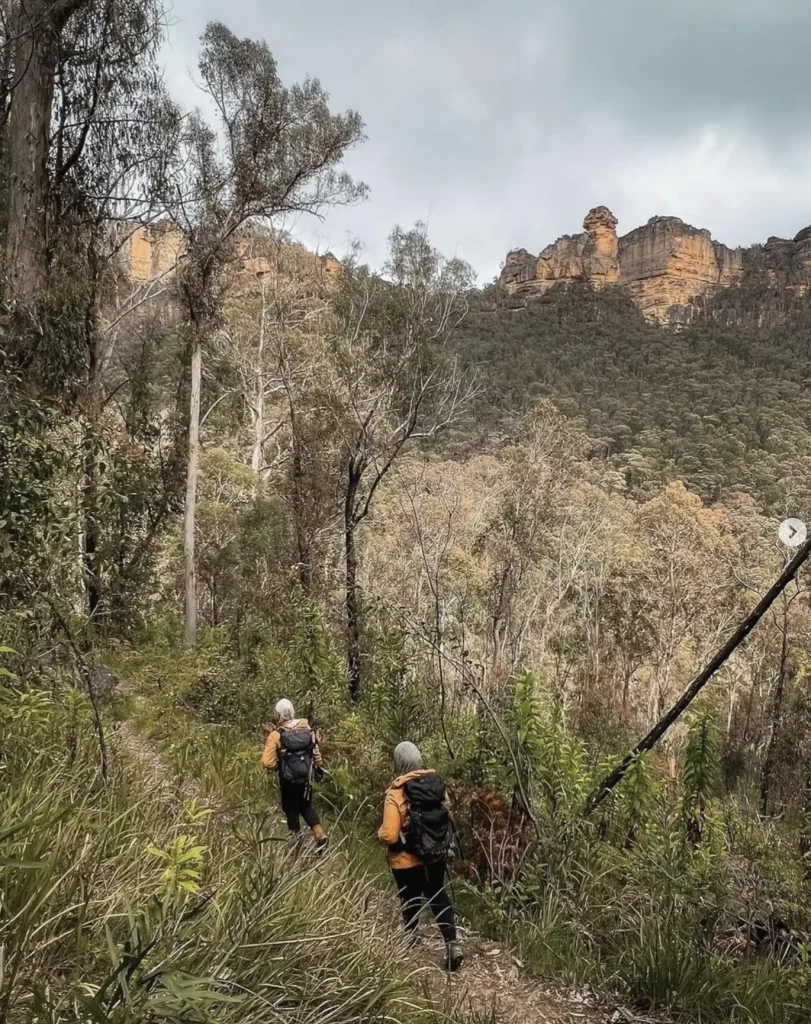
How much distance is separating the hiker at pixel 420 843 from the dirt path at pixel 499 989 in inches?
6.0

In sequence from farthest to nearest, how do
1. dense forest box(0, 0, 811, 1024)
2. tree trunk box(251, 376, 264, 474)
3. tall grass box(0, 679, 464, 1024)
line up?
tree trunk box(251, 376, 264, 474), dense forest box(0, 0, 811, 1024), tall grass box(0, 679, 464, 1024)

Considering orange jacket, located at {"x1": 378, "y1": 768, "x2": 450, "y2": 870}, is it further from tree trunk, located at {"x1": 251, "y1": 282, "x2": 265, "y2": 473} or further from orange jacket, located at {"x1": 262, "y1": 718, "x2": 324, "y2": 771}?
tree trunk, located at {"x1": 251, "y1": 282, "x2": 265, "y2": 473}

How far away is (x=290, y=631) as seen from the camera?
10.8 metres

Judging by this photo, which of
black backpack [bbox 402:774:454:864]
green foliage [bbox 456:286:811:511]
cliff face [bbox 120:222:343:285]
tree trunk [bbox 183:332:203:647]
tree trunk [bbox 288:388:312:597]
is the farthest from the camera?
green foliage [bbox 456:286:811:511]

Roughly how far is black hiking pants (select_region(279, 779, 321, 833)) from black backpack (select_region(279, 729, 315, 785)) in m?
0.06

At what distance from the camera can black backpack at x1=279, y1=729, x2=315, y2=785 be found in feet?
16.6

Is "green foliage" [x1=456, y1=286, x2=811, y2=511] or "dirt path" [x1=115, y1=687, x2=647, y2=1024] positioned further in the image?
"green foliage" [x1=456, y1=286, x2=811, y2=511]

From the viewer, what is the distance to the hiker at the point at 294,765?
5078mm

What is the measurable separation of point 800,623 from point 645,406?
3073 centimetres

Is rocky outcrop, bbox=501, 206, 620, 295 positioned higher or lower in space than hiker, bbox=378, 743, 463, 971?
higher

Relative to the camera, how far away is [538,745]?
5.03 m

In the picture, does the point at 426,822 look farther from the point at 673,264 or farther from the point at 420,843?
the point at 673,264

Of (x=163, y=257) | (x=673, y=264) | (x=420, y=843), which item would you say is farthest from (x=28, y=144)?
(x=673, y=264)

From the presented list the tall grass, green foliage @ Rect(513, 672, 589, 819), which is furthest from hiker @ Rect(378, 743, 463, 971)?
green foliage @ Rect(513, 672, 589, 819)
